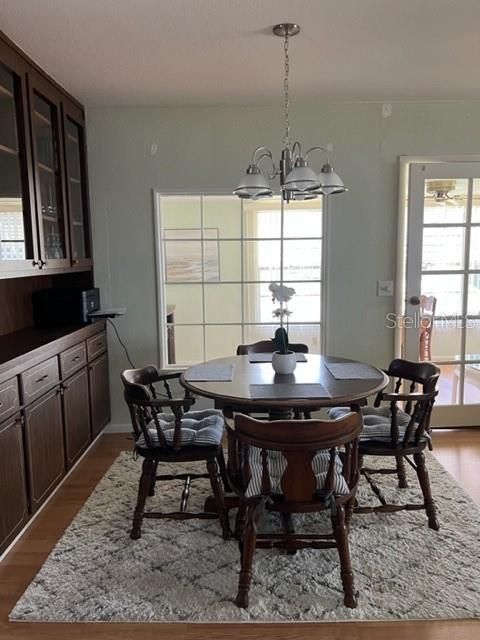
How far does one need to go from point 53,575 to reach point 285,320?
237cm

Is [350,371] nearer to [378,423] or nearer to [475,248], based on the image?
[378,423]

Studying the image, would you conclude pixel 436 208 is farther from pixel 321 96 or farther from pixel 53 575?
pixel 53 575

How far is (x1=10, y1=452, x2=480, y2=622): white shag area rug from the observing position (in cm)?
182

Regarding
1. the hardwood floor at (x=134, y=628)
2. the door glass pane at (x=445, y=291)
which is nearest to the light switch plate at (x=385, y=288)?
the door glass pane at (x=445, y=291)

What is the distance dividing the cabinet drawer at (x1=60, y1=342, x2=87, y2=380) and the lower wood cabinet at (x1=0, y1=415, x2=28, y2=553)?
1.92ft

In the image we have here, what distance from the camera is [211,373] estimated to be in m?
2.55

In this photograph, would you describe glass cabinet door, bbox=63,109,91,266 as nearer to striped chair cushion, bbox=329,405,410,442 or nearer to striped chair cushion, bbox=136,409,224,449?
striped chair cushion, bbox=136,409,224,449

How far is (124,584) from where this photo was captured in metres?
1.98

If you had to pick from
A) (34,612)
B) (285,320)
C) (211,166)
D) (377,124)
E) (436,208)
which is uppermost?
(377,124)

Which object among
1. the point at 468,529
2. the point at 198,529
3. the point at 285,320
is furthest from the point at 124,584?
the point at 285,320

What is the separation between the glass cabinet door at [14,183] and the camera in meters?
2.45

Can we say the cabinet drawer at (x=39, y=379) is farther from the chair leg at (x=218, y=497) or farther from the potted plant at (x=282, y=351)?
the potted plant at (x=282, y=351)

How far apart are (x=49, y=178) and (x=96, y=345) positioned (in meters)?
1.18

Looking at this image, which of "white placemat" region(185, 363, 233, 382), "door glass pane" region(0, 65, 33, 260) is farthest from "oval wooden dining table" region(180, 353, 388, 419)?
"door glass pane" region(0, 65, 33, 260)
